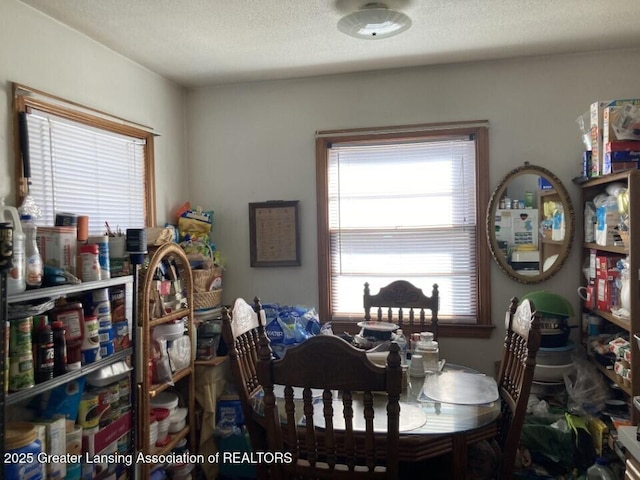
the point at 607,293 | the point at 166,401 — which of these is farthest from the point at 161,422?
the point at 607,293

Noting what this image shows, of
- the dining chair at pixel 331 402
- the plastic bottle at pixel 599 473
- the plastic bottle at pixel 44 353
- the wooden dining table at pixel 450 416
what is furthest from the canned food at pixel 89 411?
the plastic bottle at pixel 599 473

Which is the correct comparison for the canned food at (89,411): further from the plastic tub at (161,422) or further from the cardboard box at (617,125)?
the cardboard box at (617,125)

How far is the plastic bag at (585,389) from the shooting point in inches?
Result: 95.0

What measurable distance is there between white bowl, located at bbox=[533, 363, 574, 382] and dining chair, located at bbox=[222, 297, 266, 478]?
157 cm

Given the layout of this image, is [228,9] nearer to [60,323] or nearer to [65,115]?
[65,115]

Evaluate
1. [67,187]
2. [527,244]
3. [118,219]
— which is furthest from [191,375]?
[527,244]

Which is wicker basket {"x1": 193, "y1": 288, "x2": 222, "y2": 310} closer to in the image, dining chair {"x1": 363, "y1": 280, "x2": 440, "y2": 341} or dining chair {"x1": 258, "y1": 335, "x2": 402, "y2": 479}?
dining chair {"x1": 363, "y1": 280, "x2": 440, "y2": 341}

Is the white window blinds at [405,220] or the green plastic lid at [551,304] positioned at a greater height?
the white window blinds at [405,220]

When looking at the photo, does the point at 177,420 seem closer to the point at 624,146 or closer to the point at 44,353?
the point at 44,353

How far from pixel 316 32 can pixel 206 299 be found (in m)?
1.66

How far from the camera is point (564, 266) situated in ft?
9.17

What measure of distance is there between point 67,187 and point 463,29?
2128mm

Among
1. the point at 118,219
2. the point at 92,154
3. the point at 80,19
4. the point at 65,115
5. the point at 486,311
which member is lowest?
the point at 486,311

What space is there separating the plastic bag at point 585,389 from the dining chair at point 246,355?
168cm
